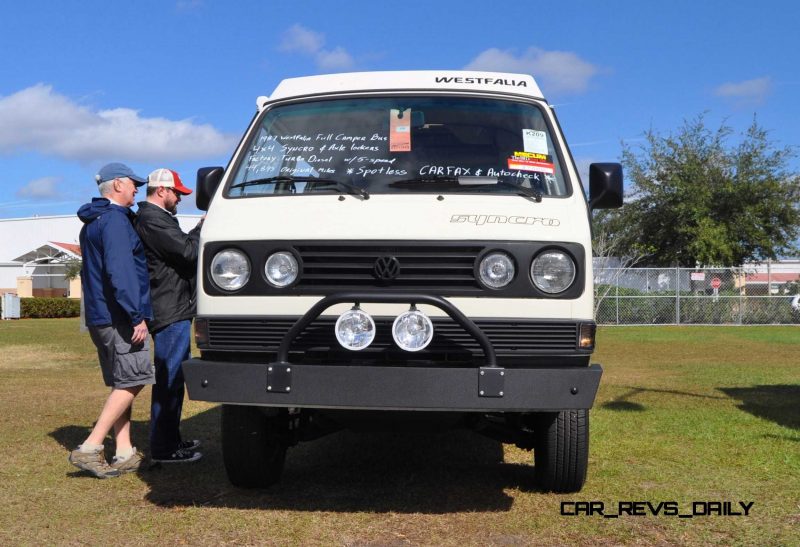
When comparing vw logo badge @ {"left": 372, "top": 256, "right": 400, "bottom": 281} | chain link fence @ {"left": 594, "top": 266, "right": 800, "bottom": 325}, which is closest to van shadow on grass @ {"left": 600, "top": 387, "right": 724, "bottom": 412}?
vw logo badge @ {"left": 372, "top": 256, "right": 400, "bottom": 281}

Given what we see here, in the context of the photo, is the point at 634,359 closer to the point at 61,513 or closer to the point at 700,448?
the point at 700,448

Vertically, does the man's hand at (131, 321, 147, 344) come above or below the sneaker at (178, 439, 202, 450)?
above

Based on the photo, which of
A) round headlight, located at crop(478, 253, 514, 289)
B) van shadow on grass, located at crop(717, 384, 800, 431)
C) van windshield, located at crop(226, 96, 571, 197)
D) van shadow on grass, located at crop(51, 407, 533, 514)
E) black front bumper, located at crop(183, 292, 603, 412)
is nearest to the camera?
black front bumper, located at crop(183, 292, 603, 412)

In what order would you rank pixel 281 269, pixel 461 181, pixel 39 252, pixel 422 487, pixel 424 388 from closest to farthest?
pixel 424 388 < pixel 281 269 < pixel 461 181 < pixel 422 487 < pixel 39 252

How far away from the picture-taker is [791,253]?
3180 centimetres

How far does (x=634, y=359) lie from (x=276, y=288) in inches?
453

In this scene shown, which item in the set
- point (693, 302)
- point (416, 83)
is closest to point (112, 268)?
point (416, 83)

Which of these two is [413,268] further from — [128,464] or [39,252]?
[39,252]

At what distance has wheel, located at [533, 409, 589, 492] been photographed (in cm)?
456

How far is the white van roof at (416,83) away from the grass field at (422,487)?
235 centimetres

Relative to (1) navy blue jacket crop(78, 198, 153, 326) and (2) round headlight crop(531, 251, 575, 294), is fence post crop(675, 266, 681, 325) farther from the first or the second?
(2) round headlight crop(531, 251, 575, 294)

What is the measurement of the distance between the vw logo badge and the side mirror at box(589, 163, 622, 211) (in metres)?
1.57

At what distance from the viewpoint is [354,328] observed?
389 centimetres

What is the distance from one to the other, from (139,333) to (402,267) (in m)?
1.98
